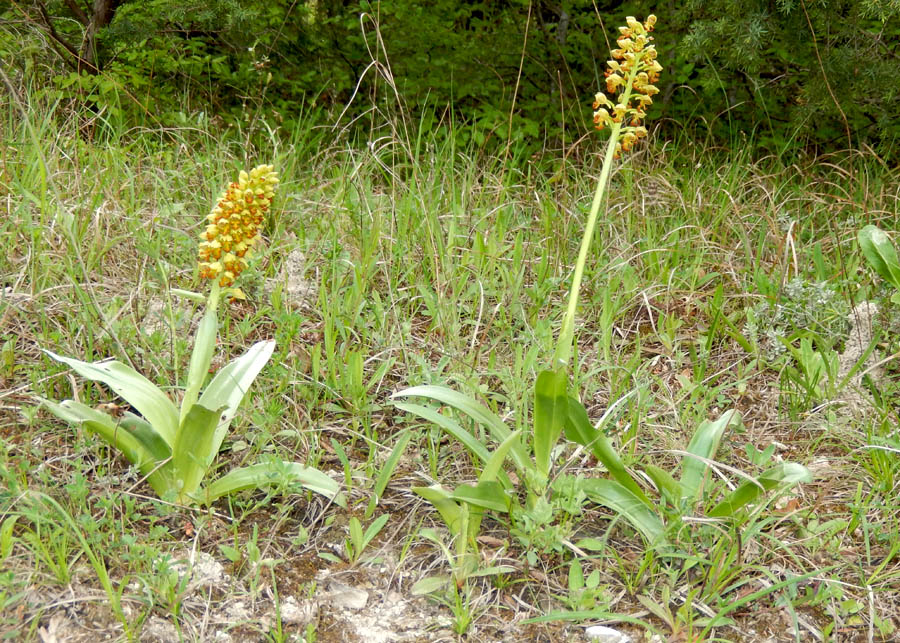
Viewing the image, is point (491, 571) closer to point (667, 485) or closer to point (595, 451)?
point (595, 451)

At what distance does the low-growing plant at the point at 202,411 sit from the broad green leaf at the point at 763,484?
0.99 meters

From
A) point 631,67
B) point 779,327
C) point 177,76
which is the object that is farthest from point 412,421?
point 177,76

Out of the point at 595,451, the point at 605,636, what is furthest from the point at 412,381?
the point at 605,636

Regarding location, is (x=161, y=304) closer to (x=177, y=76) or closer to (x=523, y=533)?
(x=523, y=533)

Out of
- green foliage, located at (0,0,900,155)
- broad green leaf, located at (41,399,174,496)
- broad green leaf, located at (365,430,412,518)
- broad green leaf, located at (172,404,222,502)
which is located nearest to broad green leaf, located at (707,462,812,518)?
broad green leaf, located at (365,430,412,518)

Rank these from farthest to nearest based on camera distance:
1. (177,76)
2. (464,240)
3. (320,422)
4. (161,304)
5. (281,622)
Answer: (177,76) → (464,240) → (161,304) → (320,422) → (281,622)

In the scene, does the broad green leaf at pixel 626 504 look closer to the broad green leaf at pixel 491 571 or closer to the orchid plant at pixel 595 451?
the orchid plant at pixel 595 451

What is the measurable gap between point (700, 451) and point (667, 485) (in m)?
0.15

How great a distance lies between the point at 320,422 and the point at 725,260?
1.94 metres

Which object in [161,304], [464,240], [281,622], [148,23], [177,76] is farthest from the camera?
[177,76]

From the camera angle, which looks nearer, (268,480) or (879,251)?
(268,480)

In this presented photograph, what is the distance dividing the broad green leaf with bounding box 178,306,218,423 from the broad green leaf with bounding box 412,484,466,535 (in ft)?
2.00

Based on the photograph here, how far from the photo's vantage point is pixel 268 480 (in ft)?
6.51

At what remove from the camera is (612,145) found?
1915mm
